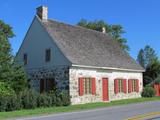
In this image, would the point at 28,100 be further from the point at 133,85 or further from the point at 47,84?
the point at 133,85

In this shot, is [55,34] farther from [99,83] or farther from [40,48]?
[99,83]

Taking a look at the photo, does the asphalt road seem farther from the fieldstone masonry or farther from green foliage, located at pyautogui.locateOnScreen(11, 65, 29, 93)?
the fieldstone masonry

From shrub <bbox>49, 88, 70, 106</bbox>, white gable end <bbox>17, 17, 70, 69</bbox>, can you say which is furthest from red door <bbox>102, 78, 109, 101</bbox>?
shrub <bbox>49, 88, 70, 106</bbox>

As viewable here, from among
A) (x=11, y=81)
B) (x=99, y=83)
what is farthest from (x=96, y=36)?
(x=11, y=81)

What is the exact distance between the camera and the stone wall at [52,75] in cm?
2822

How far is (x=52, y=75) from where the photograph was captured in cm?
2956

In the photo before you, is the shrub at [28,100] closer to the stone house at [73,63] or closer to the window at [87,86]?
the stone house at [73,63]

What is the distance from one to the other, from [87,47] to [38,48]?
4.49 meters

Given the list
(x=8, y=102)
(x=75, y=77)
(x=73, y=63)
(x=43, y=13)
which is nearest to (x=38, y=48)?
(x=43, y=13)

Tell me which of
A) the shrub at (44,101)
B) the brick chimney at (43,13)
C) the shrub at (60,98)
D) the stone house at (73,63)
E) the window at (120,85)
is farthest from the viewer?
the window at (120,85)

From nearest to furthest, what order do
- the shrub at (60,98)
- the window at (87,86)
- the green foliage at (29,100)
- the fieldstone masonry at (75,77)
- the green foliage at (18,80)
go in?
the green foliage at (29,100)
the shrub at (60,98)
the green foliage at (18,80)
the fieldstone masonry at (75,77)
the window at (87,86)

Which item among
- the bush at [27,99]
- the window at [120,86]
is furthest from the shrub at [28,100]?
the window at [120,86]

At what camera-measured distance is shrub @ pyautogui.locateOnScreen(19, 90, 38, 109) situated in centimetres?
2319

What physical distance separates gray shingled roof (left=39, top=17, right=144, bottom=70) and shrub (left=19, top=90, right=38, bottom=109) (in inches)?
211
